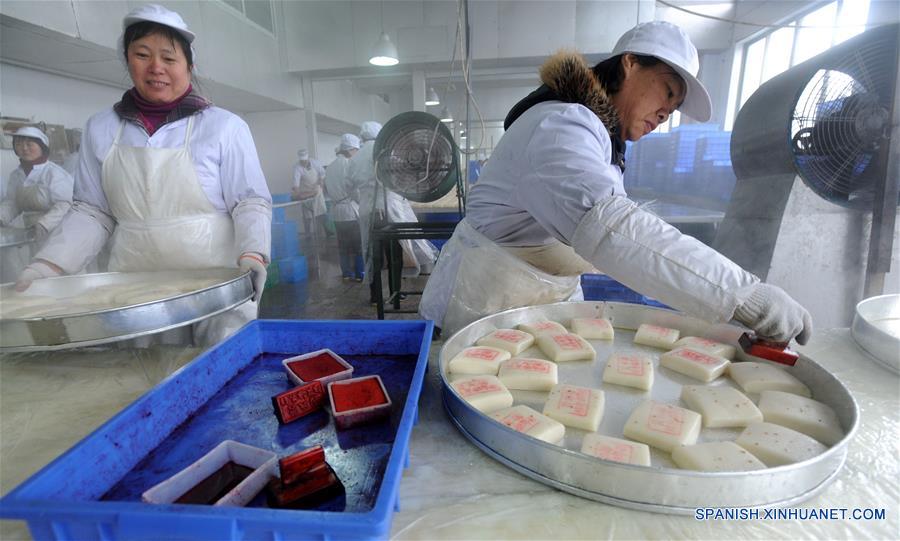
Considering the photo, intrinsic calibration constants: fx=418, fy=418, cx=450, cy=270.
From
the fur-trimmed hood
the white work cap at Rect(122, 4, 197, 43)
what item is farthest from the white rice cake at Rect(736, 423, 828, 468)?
the white work cap at Rect(122, 4, 197, 43)

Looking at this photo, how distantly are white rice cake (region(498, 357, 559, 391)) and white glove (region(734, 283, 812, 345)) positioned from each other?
17.8 inches

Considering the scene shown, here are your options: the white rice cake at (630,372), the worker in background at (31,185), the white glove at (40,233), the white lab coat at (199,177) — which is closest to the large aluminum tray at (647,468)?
the white rice cake at (630,372)

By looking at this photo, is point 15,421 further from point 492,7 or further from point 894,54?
point 492,7

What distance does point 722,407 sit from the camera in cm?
90

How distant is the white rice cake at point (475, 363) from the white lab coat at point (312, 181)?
719 centimetres

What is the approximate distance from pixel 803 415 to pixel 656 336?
1.41 feet

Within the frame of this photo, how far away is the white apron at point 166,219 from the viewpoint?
1672 millimetres

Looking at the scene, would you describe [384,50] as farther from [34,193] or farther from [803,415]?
[803,415]

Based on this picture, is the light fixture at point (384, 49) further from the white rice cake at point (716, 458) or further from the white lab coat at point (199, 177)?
the white rice cake at point (716, 458)

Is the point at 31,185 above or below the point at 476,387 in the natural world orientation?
above

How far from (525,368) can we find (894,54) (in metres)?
2.19

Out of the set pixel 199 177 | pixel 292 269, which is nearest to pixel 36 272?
pixel 199 177

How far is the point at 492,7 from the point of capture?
724 cm

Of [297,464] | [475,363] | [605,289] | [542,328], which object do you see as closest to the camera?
[297,464]
